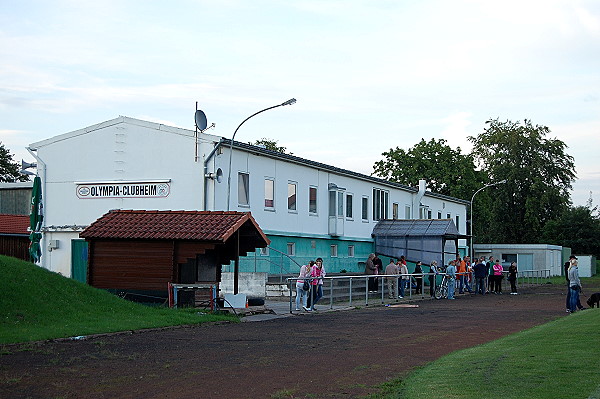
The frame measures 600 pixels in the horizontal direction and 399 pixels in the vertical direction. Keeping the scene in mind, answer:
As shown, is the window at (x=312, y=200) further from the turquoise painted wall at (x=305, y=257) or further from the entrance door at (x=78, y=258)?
the entrance door at (x=78, y=258)

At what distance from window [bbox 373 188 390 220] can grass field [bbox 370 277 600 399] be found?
120 ft

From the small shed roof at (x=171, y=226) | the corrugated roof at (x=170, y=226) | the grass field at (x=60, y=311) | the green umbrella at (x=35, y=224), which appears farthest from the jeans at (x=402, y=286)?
the green umbrella at (x=35, y=224)

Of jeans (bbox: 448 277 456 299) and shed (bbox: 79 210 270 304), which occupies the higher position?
shed (bbox: 79 210 270 304)

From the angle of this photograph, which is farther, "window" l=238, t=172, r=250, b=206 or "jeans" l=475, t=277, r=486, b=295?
"jeans" l=475, t=277, r=486, b=295

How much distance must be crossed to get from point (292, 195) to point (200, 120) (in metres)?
8.84

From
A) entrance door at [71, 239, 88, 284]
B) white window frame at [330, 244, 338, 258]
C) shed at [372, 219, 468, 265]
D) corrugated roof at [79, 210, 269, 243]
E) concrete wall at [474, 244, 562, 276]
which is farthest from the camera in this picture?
concrete wall at [474, 244, 562, 276]

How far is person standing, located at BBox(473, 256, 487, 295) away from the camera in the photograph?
41125mm

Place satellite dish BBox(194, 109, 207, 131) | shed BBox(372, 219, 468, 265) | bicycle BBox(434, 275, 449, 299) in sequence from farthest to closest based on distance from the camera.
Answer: shed BBox(372, 219, 468, 265), bicycle BBox(434, 275, 449, 299), satellite dish BBox(194, 109, 207, 131)

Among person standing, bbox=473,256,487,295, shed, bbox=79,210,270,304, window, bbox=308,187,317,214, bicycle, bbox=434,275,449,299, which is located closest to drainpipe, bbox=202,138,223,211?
shed, bbox=79,210,270,304

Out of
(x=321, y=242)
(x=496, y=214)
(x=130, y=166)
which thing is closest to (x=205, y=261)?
(x=130, y=166)

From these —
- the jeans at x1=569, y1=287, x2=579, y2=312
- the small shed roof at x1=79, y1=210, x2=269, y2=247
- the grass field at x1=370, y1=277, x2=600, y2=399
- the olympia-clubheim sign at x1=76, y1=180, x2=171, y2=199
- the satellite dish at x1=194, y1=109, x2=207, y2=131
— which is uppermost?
the satellite dish at x1=194, y1=109, x2=207, y2=131

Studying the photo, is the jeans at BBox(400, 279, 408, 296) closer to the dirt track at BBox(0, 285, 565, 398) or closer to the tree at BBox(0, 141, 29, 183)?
the dirt track at BBox(0, 285, 565, 398)

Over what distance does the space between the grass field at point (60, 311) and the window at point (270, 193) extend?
51.3 ft

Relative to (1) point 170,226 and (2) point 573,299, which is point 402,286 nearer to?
(2) point 573,299
